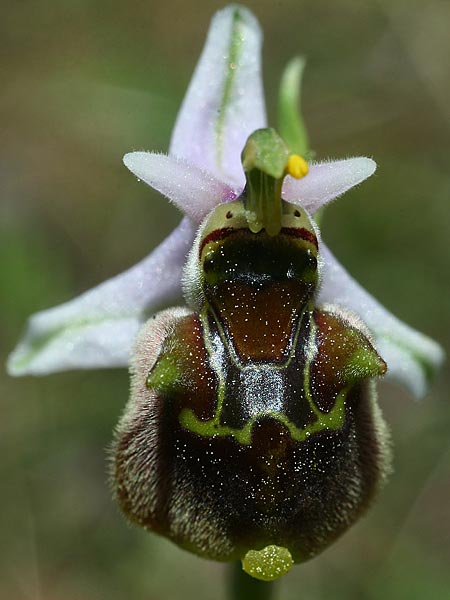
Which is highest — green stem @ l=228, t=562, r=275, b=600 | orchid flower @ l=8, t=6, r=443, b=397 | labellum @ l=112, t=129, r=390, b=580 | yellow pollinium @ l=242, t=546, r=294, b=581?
orchid flower @ l=8, t=6, r=443, b=397

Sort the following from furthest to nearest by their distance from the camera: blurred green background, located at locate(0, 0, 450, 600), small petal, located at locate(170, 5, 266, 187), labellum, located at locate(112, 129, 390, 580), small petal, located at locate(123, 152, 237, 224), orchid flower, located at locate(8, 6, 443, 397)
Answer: blurred green background, located at locate(0, 0, 450, 600)
small petal, located at locate(170, 5, 266, 187)
orchid flower, located at locate(8, 6, 443, 397)
small petal, located at locate(123, 152, 237, 224)
labellum, located at locate(112, 129, 390, 580)

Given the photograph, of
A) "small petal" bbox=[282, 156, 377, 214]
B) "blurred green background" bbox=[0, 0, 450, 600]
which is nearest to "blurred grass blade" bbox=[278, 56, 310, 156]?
"small petal" bbox=[282, 156, 377, 214]

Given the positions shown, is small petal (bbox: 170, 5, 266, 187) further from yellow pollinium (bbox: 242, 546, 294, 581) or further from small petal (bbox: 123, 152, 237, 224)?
yellow pollinium (bbox: 242, 546, 294, 581)

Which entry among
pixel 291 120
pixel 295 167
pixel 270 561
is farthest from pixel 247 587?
pixel 291 120

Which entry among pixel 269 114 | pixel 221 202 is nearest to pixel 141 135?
pixel 269 114

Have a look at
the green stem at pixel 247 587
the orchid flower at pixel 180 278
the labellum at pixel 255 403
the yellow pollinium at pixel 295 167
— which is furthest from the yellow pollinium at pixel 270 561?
the yellow pollinium at pixel 295 167

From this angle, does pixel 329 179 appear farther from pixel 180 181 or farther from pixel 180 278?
pixel 180 278
